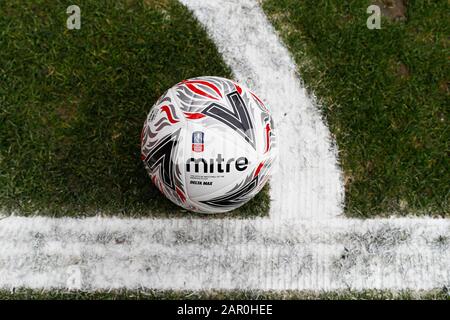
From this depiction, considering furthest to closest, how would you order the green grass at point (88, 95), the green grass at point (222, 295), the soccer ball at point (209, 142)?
1. the green grass at point (88, 95)
2. the green grass at point (222, 295)
3. the soccer ball at point (209, 142)

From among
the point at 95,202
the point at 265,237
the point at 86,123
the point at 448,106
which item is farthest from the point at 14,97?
the point at 448,106

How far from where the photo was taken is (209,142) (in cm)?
301

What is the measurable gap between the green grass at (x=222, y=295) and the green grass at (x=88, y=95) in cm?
66

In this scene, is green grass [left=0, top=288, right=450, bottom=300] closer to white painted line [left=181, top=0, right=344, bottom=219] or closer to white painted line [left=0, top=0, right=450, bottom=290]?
white painted line [left=0, top=0, right=450, bottom=290]

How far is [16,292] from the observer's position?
371 cm

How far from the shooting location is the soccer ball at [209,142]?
302 cm

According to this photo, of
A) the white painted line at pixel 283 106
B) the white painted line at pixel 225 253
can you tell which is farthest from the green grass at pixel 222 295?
the white painted line at pixel 283 106

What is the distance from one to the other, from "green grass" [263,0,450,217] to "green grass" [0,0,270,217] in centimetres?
84

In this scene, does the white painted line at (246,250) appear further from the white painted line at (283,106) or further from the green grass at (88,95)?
the green grass at (88,95)

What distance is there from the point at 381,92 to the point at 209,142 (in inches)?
80.7

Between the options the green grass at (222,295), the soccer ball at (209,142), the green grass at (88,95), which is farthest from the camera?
the green grass at (88,95)

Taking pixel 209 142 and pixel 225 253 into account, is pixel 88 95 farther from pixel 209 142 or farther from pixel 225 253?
pixel 225 253

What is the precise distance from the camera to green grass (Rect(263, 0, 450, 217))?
3.98 m

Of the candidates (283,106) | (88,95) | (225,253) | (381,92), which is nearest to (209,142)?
(225,253)
